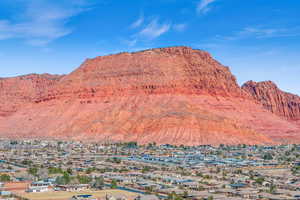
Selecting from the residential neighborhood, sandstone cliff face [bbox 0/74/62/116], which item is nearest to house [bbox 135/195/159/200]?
the residential neighborhood

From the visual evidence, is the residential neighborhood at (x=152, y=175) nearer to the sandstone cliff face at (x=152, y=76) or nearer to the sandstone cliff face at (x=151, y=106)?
the sandstone cliff face at (x=151, y=106)

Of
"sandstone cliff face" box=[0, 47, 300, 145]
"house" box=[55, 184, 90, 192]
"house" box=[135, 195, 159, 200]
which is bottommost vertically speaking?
"house" box=[135, 195, 159, 200]

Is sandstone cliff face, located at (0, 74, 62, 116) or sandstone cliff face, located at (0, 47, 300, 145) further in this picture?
sandstone cliff face, located at (0, 74, 62, 116)

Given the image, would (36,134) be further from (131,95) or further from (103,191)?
(103,191)

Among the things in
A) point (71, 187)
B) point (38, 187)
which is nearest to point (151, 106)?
point (71, 187)

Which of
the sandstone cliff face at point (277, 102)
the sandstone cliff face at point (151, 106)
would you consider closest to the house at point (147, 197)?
the sandstone cliff face at point (151, 106)

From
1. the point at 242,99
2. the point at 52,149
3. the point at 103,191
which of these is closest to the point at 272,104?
the point at 242,99

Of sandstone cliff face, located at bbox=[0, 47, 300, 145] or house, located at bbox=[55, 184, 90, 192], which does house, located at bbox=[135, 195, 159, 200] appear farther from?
sandstone cliff face, located at bbox=[0, 47, 300, 145]

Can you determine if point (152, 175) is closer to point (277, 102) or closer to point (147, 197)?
point (147, 197)

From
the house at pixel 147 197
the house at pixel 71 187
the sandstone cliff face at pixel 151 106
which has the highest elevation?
the sandstone cliff face at pixel 151 106
